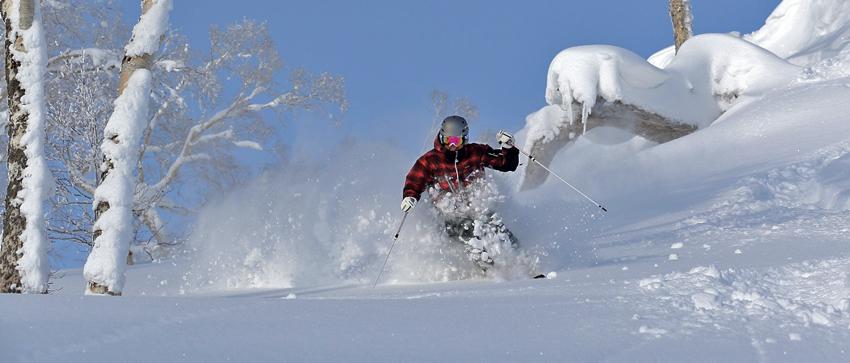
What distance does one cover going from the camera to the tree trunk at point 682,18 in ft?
66.3

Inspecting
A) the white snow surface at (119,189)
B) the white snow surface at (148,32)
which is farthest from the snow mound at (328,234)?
the white snow surface at (148,32)

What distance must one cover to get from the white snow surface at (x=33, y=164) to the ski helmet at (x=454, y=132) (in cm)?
433

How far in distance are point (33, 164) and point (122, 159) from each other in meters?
1.14

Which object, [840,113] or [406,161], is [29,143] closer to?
[406,161]

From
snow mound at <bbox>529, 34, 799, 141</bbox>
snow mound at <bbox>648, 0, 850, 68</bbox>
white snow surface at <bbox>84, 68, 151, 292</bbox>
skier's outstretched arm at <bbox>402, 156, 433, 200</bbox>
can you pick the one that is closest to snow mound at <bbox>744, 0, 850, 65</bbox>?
snow mound at <bbox>648, 0, 850, 68</bbox>

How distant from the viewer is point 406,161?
11.7 m

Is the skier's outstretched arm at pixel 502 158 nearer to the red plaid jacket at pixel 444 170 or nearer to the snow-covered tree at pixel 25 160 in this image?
the red plaid jacket at pixel 444 170

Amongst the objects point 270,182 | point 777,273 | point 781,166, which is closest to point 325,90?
point 270,182

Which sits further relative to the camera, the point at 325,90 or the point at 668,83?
the point at 325,90

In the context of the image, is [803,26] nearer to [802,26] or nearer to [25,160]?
[802,26]

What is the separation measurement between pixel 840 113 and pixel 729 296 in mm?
10052

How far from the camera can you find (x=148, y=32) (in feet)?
26.6

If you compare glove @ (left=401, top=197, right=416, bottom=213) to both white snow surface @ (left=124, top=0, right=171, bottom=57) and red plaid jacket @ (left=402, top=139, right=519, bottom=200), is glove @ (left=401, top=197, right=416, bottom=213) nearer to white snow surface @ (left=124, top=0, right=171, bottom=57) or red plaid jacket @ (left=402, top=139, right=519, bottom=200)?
red plaid jacket @ (left=402, top=139, right=519, bottom=200)

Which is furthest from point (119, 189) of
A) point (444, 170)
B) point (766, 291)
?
point (766, 291)
